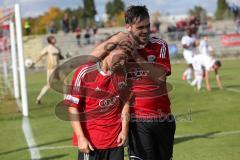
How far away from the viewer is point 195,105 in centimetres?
1591

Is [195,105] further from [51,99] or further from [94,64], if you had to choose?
[94,64]

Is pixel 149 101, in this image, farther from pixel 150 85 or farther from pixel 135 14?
pixel 135 14

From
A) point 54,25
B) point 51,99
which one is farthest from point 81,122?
point 54,25

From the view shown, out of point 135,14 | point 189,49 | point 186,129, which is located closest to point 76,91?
point 135,14

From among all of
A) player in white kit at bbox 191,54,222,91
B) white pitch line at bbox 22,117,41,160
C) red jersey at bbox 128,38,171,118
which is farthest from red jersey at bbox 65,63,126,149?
player in white kit at bbox 191,54,222,91

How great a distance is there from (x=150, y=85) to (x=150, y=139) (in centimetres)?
59

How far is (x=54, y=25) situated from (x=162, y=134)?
168ft

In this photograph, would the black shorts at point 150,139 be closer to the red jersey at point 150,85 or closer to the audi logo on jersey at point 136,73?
the red jersey at point 150,85

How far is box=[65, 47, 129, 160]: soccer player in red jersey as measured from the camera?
503 cm

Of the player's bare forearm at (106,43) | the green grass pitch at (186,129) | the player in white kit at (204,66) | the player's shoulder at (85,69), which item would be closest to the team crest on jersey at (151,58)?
the player's bare forearm at (106,43)

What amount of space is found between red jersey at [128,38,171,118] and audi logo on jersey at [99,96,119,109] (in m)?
0.33

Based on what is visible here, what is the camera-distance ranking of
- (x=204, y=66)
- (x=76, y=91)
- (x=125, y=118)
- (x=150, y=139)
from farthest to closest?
(x=204, y=66) < (x=150, y=139) < (x=125, y=118) < (x=76, y=91)

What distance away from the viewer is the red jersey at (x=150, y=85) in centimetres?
563

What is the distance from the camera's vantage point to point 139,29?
210 inches
